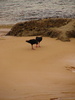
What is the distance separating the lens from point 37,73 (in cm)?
621

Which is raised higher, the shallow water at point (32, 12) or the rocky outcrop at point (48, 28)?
the rocky outcrop at point (48, 28)

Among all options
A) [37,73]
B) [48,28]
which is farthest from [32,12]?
[37,73]

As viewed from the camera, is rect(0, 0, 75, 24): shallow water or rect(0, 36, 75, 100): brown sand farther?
rect(0, 0, 75, 24): shallow water

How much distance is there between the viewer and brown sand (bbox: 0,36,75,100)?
201 inches

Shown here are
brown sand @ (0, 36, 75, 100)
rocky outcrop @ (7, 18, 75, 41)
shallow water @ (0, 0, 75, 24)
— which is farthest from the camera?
shallow water @ (0, 0, 75, 24)

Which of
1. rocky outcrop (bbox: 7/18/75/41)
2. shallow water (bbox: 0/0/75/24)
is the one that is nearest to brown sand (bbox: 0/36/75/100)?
rocky outcrop (bbox: 7/18/75/41)

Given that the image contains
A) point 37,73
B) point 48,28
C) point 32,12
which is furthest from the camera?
point 32,12

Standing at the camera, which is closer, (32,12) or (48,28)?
(48,28)

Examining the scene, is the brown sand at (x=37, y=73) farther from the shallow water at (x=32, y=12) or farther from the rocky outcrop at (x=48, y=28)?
the shallow water at (x=32, y=12)

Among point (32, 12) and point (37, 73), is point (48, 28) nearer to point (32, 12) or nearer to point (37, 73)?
point (37, 73)

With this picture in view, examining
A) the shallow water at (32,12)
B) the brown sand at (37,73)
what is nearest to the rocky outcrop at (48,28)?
the brown sand at (37,73)

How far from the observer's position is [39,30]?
12.1 meters

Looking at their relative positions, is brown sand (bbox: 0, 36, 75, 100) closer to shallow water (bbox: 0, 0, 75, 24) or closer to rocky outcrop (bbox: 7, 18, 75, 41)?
rocky outcrop (bbox: 7, 18, 75, 41)

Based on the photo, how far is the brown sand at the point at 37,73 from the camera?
5.10 m
